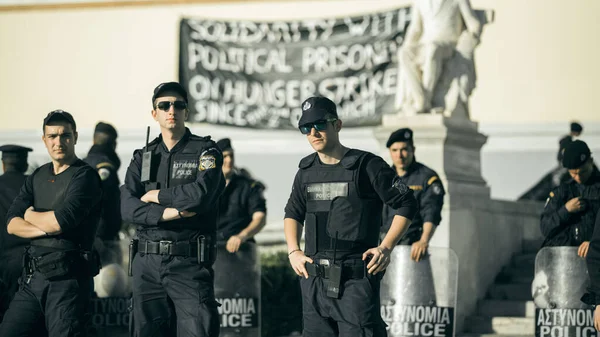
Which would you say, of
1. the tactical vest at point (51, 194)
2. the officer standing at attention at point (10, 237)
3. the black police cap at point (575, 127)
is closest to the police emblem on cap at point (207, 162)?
the tactical vest at point (51, 194)

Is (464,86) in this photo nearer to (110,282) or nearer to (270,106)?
(110,282)

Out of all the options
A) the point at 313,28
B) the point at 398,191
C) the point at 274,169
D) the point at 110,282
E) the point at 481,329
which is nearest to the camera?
the point at 398,191

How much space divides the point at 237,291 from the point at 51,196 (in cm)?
275

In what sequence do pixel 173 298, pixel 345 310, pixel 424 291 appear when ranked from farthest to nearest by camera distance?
pixel 424 291 → pixel 173 298 → pixel 345 310

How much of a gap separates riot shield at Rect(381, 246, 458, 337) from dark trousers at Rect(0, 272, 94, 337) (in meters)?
3.03

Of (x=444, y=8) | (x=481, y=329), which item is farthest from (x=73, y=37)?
(x=481, y=329)

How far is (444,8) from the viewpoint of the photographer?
13.2 m

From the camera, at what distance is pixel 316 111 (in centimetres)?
749

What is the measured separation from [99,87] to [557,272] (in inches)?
583

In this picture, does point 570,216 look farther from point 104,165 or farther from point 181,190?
point 104,165

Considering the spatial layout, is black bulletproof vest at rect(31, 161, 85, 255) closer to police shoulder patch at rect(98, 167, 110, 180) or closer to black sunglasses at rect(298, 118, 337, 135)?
black sunglasses at rect(298, 118, 337, 135)

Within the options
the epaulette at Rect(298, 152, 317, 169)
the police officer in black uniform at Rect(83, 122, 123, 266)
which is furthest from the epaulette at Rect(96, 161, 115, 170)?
the epaulette at Rect(298, 152, 317, 169)

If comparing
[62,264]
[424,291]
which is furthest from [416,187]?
[62,264]

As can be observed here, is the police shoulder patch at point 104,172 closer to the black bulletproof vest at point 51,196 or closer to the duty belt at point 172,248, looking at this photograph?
the black bulletproof vest at point 51,196
